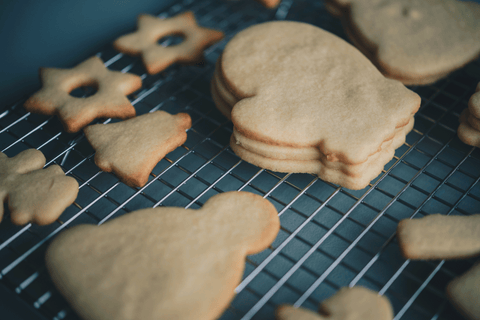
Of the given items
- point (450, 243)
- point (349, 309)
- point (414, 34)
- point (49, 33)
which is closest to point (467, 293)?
point (450, 243)

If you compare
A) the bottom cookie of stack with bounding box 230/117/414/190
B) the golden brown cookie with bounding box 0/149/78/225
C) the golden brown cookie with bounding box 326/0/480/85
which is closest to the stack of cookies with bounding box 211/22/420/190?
the bottom cookie of stack with bounding box 230/117/414/190

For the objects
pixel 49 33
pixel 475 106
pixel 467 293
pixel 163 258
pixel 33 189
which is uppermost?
pixel 49 33

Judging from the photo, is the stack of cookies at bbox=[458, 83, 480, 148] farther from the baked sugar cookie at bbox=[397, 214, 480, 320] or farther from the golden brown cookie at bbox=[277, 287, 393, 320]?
the golden brown cookie at bbox=[277, 287, 393, 320]

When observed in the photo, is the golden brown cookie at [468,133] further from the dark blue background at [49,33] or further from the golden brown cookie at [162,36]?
the dark blue background at [49,33]

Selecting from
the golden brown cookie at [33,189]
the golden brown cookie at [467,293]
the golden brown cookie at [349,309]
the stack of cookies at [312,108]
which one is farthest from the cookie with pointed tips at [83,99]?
the golden brown cookie at [467,293]

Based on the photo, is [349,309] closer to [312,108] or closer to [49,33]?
[312,108]
